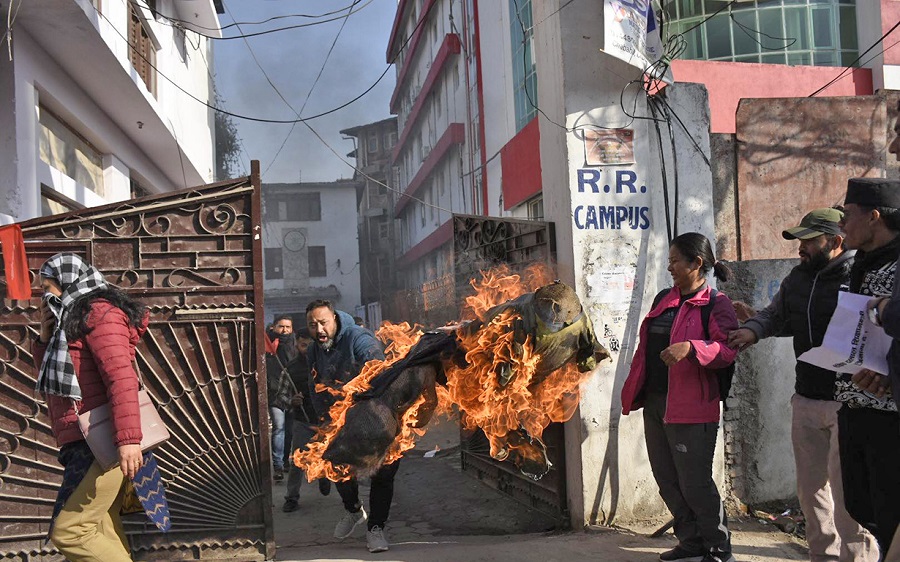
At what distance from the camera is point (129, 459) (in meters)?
3.71

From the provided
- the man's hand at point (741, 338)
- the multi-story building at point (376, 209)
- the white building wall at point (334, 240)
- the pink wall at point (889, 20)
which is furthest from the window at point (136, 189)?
the white building wall at point (334, 240)

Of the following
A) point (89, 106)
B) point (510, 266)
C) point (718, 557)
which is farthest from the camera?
point (89, 106)

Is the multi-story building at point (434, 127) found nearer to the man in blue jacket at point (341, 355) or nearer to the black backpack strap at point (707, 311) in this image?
the man in blue jacket at point (341, 355)

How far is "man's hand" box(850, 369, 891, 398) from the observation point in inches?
125

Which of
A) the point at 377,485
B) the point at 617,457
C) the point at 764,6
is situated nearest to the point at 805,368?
the point at 617,457

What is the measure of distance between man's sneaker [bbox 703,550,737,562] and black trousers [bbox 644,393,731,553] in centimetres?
3

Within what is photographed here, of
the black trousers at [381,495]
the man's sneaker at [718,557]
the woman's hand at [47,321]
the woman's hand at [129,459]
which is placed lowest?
the man's sneaker at [718,557]

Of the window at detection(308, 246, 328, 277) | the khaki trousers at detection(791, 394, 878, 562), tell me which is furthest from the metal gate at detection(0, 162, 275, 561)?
the window at detection(308, 246, 328, 277)

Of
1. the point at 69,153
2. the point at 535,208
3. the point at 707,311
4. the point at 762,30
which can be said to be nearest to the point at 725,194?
the point at 707,311

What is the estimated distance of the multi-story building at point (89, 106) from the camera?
Result: 7.16m

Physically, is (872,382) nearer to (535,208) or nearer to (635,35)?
(635,35)

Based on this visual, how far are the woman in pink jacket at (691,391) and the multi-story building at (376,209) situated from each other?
3760 centimetres

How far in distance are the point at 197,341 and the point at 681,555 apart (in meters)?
3.81

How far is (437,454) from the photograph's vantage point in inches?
393
